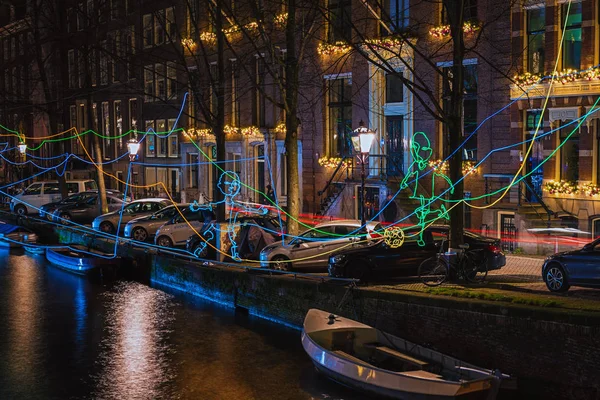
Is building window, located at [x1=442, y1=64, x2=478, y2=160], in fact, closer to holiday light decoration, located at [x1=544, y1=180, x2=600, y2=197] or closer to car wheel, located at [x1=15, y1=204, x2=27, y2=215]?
holiday light decoration, located at [x1=544, y1=180, x2=600, y2=197]

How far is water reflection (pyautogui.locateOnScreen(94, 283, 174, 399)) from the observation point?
16109mm

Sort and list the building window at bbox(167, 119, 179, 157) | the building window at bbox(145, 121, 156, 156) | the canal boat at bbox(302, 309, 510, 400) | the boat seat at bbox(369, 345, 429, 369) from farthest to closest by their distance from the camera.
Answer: the building window at bbox(145, 121, 156, 156), the building window at bbox(167, 119, 179, 157), the boat seat at bbox(369, 345, 429, 369), the canal boat at bbox(302, 309, 510, 400)

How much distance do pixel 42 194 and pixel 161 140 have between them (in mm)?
8457

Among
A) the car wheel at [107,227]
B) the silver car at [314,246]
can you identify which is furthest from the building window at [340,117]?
the silver car at [314,246]

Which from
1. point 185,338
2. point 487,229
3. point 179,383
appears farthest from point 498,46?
point 179,383

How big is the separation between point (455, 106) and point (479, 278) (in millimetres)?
4481

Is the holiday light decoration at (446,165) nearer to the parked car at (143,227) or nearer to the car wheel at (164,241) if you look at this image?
the car wheel at (164,241)

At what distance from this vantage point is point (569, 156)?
25.8m

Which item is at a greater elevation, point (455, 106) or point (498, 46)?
point (498, 46)

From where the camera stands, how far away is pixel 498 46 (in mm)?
27828

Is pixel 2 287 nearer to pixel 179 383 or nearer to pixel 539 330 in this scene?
pixel 179 383

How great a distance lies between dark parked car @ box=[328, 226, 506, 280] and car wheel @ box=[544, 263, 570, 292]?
116 inches

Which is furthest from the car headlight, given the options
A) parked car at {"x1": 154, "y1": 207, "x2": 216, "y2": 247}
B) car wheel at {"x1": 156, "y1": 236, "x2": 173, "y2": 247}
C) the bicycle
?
car wheel at {"x1": 156, "y1": 236, "x2": 173, "y2": 247}

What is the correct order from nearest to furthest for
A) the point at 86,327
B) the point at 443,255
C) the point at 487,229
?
the point at 443,255 < the point at 86,327 < the point at 487,229
